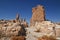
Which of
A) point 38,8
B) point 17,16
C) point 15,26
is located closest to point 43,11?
point 38,8

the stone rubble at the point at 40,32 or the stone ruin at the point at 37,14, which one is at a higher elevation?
the stone ruin at the point at 37,14

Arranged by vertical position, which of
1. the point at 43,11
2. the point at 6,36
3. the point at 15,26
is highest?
the point at 43,11

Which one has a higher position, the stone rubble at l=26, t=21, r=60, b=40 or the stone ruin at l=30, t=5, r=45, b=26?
the stone ruin at l=30, t=5, r=45, b=26

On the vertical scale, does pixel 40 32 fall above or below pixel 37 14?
below

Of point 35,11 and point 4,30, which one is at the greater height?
point 35,11

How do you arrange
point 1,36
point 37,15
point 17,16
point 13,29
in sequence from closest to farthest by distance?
point 1,36, point 13,29, point 37,15, point 17,16

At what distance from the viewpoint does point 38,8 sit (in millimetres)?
92250

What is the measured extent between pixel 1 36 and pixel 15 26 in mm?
2245

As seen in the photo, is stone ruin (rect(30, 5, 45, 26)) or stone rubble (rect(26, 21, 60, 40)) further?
stone ruin (rect(30, 5, 45, 26))

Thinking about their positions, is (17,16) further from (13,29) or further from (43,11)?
→ (13,29)

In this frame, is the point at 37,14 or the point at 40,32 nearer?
the point at 40,32

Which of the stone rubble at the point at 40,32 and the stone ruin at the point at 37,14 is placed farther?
the stone ruin at the point at 37,14

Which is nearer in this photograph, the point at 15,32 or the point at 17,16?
the point at 15,32

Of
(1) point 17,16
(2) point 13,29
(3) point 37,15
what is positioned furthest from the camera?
(1) point 17,16
